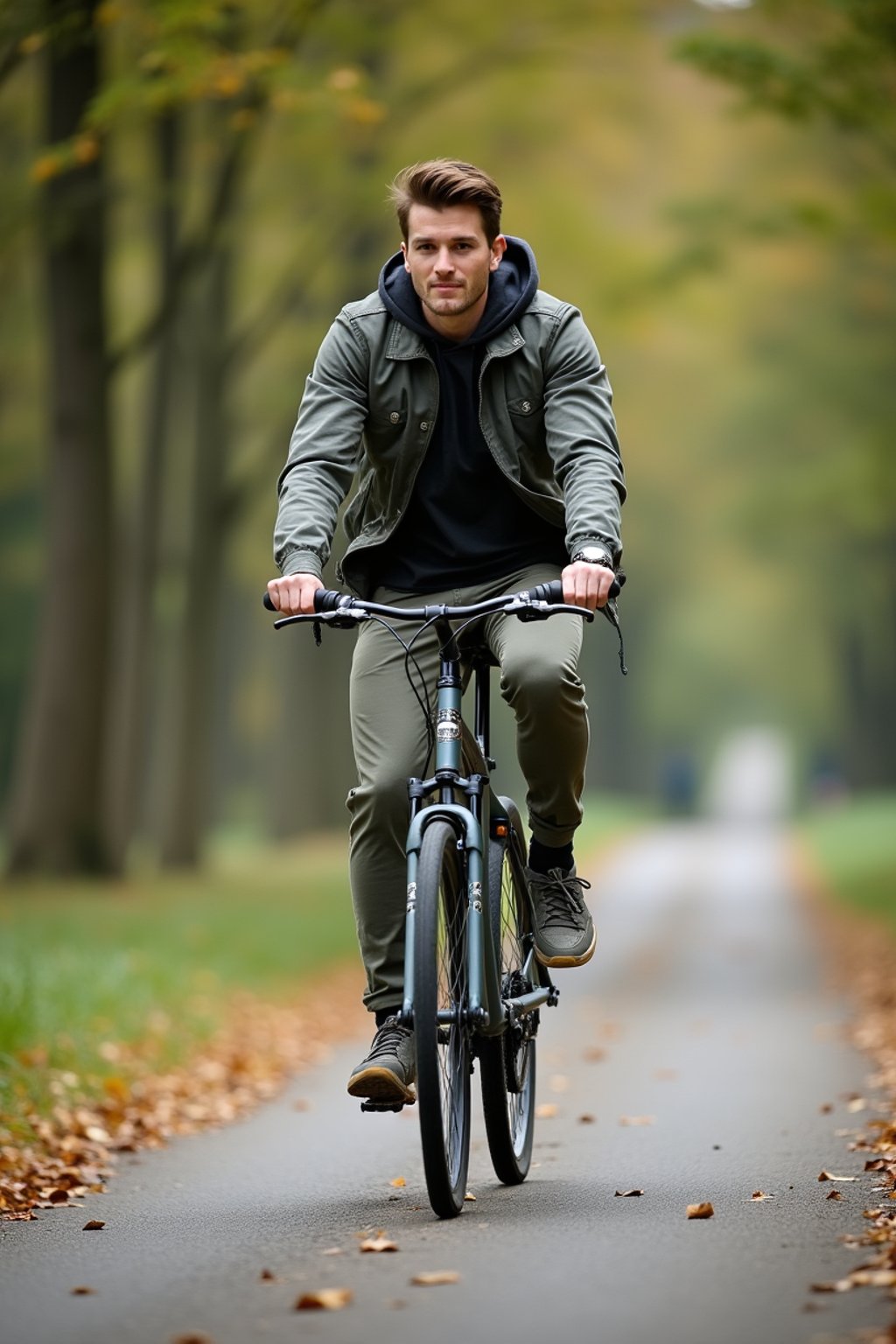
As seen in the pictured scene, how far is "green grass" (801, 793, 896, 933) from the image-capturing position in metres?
20.9

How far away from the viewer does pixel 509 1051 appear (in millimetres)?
5535

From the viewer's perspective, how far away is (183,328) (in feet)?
69.5

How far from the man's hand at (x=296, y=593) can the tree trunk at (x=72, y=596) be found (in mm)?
11836

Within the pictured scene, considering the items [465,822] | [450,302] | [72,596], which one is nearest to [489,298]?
[450,302]

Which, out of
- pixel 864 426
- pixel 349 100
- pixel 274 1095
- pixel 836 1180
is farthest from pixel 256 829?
pixel 836 1180

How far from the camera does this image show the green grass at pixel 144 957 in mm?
8250

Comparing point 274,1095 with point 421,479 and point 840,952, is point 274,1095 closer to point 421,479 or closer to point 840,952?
point 421,479

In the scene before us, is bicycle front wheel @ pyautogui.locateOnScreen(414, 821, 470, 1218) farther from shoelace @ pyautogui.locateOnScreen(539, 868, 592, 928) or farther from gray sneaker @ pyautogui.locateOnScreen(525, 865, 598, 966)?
shoelace @ pyautogui.locateOnScreen(539, 868, 592, 928)

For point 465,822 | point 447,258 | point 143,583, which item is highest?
point 143,583

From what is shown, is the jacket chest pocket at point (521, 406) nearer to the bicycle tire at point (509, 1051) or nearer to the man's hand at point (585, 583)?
the man's hand at point (585, 583)

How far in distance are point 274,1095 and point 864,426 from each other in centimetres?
1925

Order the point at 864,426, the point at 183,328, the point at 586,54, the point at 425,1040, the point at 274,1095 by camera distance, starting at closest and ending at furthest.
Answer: the point at 425,1040 < the point at 274,1095 < the point at 586,54 < the point at 183,328 < the point at 864,426

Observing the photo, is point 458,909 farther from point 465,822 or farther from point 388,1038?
point 388,1038

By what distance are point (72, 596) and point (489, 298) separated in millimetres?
11637
